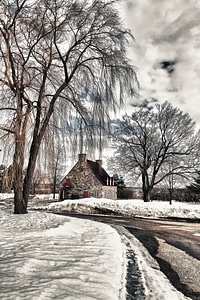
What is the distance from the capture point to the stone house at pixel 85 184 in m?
31.8

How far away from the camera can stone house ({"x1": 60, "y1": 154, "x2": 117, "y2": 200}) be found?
31.8 m

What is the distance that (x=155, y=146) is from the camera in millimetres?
26234

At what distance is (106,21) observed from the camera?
9.47 meters

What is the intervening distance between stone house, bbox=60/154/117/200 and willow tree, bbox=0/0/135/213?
2119 cm

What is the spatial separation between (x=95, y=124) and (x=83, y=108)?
0.89 meters

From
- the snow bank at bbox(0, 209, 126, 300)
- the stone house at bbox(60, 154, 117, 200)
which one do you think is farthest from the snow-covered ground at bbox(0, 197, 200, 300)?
the stone house at bbox(60, 154, 117, 200)

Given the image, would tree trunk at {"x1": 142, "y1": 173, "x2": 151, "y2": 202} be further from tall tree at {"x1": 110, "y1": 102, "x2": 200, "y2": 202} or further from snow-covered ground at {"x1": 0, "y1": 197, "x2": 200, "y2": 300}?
snow-covered ground at {"x1": 0, "y1": 197, "x2": 200, "y2": 300}

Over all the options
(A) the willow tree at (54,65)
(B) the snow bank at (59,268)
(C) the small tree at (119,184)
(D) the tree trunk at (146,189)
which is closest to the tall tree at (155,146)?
(D) the tree trunk at (146,189)

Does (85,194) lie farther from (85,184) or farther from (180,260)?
(180,260)

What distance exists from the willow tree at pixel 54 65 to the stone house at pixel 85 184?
21.2 metres

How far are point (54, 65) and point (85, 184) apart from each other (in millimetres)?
23182

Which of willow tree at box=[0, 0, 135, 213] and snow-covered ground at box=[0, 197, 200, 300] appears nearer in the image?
snow-covered ground at box=[0, 197, 200, 300]

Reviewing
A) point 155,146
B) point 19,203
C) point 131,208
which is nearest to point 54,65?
point 19,203

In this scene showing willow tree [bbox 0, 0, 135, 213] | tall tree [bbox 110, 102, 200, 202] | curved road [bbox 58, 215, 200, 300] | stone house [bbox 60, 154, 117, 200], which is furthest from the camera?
stone house [bbox 60, 154, 117, 200]
